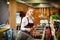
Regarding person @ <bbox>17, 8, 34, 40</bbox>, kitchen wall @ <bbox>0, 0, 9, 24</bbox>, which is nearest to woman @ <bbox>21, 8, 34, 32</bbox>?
person @ <bbox>17, 8, 34, 40</bbox>

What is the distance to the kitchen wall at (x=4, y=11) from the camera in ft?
13.6

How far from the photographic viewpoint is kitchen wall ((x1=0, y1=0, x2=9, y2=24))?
413 cm

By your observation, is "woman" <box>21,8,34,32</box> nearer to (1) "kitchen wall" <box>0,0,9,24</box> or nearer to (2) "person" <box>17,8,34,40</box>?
(2) "person" <box>17,8,34,40</box>

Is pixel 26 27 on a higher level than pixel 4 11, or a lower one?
lower

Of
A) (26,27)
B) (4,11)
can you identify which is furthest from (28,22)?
(4,11)

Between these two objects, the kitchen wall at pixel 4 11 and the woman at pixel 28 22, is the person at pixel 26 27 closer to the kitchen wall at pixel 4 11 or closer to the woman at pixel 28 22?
the woman at pixel 28 22

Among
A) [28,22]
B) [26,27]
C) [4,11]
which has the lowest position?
[26,27]

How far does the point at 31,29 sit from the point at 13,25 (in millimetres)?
413

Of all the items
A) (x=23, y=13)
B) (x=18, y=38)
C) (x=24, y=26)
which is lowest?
A: (x=18, y=38)

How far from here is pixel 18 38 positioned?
411cm

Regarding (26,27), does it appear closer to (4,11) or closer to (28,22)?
(28,22)

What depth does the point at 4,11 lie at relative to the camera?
13.6 feet

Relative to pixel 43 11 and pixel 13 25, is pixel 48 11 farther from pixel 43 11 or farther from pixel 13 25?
pixel 13 25

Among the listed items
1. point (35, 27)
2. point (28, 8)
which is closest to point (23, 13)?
point (28, 8)
